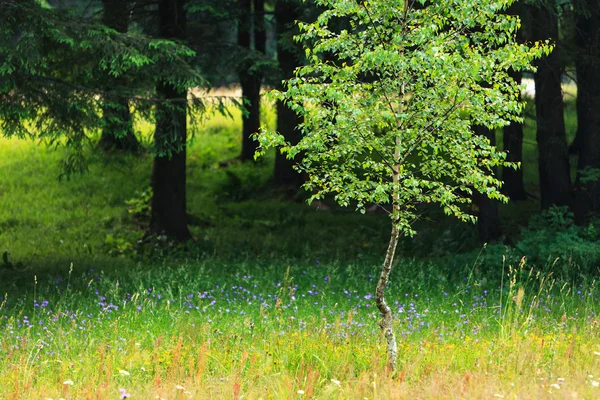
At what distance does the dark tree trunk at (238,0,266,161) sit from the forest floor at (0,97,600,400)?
4.25 feet

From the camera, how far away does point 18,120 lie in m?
10.5

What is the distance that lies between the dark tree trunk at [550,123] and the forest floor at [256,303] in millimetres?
1190

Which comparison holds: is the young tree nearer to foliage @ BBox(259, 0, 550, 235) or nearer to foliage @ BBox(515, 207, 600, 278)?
foliage @ BBox(259, 0, 550, 235)

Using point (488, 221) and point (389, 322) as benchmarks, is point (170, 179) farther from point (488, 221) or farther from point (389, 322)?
point (389, 322)

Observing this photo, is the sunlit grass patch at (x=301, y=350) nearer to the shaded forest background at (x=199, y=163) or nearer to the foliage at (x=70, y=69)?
the shaded forest background at (x=199, y=163)

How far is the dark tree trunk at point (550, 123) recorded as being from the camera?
13227 mm

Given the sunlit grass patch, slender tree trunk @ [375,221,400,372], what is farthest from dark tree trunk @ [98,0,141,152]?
slender tree trunk @ [375,221,400,372]

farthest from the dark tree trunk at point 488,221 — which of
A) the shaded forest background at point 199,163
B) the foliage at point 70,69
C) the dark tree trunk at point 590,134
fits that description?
the foliage at point 70,69

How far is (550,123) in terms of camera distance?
13734 millimetres

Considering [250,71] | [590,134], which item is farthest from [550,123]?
[250,71]

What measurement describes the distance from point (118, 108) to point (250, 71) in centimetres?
348

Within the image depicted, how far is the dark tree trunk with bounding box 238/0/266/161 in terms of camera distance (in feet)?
48.5

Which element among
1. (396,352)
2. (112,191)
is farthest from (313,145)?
(112,191)

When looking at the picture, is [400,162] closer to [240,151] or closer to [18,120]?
[18,120]
